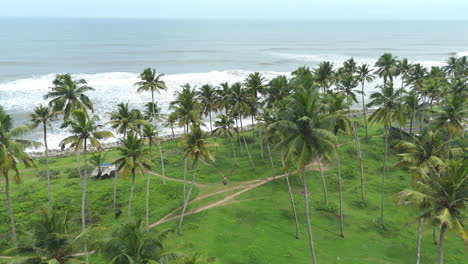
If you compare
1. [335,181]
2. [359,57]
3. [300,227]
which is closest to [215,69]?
[359,57]

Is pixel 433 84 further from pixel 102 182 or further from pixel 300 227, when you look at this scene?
pixel 102 182

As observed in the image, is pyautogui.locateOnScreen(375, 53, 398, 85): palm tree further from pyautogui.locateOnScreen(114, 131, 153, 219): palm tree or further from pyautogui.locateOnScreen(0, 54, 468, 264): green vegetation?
pyautogui.locateOnScreen(114, 131, 153, 219): palm tree

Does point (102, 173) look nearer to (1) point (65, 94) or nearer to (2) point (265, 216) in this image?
(1) point (65, 94)

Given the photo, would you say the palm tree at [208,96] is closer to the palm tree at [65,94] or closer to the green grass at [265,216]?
the green grass at [265,216]

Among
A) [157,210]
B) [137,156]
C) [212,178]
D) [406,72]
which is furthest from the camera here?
[406,72]

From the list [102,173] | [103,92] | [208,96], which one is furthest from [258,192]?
[103,92]

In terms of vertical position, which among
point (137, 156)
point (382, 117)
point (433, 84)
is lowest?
point (137, 156)

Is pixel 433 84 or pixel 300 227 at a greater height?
pixel 433 84

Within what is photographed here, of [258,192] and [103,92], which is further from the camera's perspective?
[103,92]
